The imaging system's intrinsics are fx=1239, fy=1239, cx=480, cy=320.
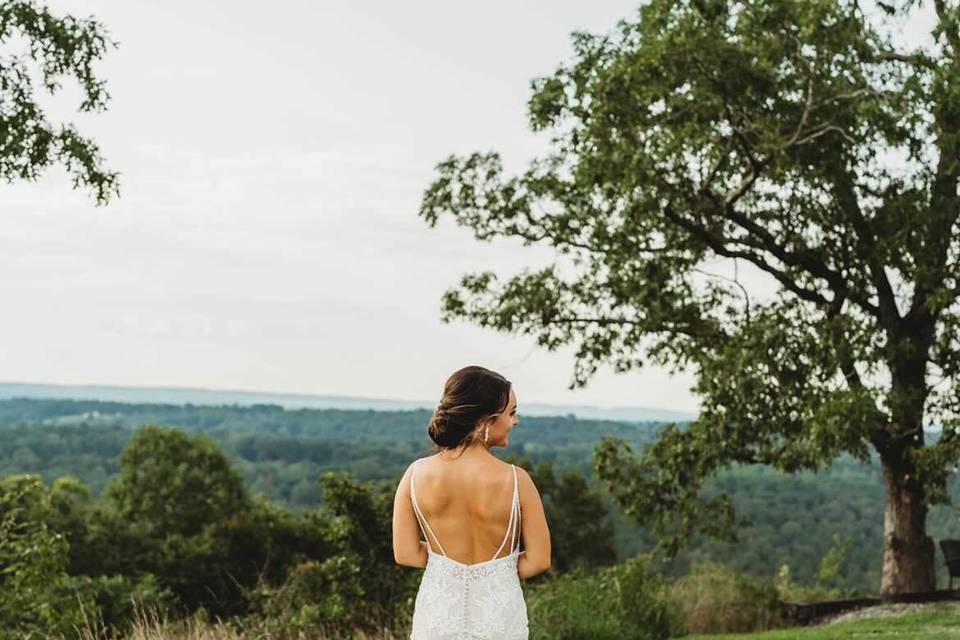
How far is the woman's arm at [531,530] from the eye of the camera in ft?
16.3

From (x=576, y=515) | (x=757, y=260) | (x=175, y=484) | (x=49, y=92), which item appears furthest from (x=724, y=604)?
(x=175, y=484)

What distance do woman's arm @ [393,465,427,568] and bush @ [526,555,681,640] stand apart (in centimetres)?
666

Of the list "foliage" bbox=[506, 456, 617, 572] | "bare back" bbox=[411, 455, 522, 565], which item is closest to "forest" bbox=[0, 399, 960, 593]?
"foliage" bbox=[506, 456, 617, 572]

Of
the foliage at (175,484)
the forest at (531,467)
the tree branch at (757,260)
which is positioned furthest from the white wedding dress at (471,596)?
the foliage at (175,484)

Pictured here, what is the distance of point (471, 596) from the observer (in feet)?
16.8

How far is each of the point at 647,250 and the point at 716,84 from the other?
2819 millimetres

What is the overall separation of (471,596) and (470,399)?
90 centimetres

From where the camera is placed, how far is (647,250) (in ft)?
59.5

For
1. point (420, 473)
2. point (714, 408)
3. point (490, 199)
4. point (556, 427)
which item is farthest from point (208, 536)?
point (556, 427)

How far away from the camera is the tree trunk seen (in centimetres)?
1855

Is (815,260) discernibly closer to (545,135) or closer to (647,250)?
(647,250)

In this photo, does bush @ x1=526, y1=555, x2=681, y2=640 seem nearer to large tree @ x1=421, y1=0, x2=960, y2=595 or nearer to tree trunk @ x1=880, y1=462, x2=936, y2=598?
large tree @ x1=421, y1=0, x2=960, y2=595

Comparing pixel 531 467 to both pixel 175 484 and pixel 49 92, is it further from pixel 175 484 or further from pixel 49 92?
pixel 49 92

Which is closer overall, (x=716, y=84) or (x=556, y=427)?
(x=716, y=84)
